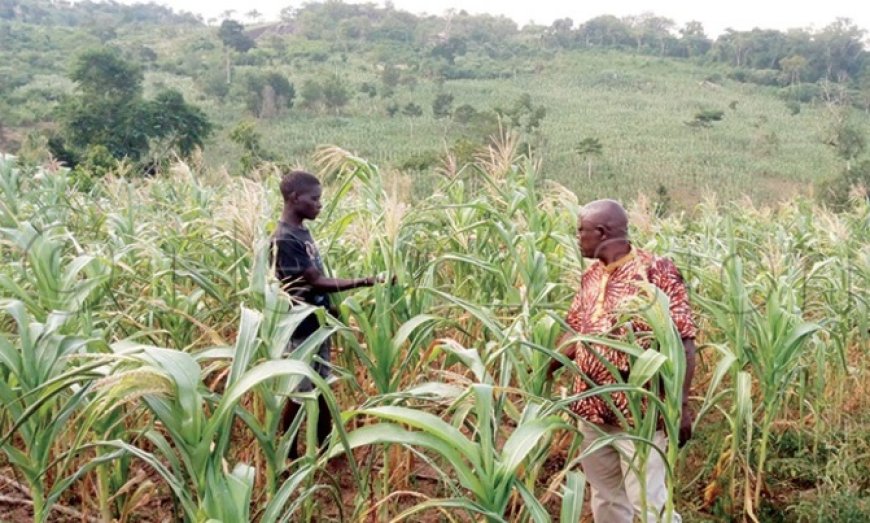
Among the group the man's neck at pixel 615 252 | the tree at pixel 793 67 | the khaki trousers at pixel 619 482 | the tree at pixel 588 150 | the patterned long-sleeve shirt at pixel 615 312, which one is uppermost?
the man's neck at pixel 615 252

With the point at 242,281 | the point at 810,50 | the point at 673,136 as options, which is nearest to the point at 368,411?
the point at 242,281

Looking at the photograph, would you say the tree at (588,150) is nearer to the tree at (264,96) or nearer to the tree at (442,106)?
the tree at (442,106)

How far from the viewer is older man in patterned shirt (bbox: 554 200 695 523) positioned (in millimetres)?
2191

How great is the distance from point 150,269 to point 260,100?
1499 inches

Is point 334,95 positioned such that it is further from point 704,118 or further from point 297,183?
point 297,183

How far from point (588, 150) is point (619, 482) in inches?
1106

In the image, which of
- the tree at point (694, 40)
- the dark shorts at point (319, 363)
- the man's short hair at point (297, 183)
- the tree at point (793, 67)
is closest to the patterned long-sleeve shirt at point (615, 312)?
the dark shorts at point (319, 363)

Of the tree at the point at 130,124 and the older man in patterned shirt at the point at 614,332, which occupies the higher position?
the older man in patterned shirt at the point at 614,332

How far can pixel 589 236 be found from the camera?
7.21ft

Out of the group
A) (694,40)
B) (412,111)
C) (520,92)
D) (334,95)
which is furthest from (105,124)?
(694,40)

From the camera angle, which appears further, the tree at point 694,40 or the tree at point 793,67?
the tree at point 694,40

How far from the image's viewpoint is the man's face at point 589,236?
219cm

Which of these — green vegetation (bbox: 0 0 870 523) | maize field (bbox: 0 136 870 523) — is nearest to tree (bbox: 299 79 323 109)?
green vegetation (bbox: 0 0 870 523)

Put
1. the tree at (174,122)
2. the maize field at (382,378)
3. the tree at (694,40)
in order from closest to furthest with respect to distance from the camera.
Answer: the maize field at (382,378) < the tree at (174,122) < the tree at (694,40)
